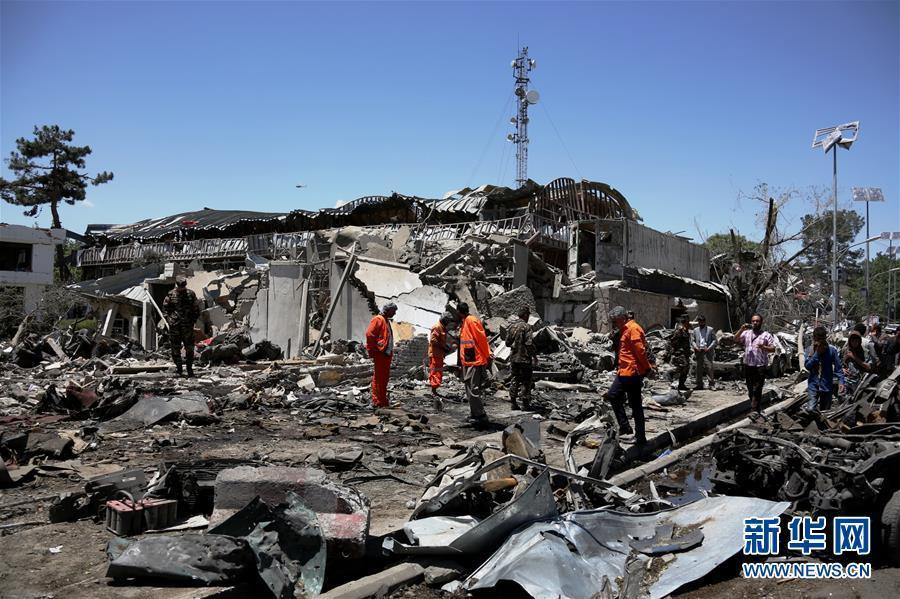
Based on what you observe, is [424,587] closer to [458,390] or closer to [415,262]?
[458,390]

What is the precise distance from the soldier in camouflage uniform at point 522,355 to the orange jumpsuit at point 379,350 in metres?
1.95

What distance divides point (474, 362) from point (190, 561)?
5618 mm

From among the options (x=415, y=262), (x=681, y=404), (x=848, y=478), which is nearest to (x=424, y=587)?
(x=848, y=478)

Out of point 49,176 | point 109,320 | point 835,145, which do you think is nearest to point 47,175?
point 49,176

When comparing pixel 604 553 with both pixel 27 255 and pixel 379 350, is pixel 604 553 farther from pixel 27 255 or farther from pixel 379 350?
pixel 27 255

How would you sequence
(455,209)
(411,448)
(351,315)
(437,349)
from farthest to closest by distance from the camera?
1. (455,209)
2. (351,315)
3. (437,349)
4. (411,448)

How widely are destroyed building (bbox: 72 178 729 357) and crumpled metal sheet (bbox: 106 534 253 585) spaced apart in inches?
444

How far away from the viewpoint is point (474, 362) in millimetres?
8836

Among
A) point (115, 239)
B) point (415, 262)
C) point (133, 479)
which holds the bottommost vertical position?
point (133, 479)

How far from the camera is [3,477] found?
539 cm

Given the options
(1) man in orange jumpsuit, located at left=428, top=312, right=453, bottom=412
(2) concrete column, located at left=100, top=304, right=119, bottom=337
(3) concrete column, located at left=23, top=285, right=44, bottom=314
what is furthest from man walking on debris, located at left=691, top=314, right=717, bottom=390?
(3) concrete column, located at left=23, top=285, right=44, bottom=314

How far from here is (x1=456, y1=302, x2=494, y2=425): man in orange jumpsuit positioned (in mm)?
8750

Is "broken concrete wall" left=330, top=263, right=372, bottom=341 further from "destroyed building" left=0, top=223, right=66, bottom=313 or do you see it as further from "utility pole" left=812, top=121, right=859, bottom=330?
"destroyed building" left=0, top=223, right=66, bottom=313

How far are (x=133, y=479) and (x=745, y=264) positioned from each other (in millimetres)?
30014
